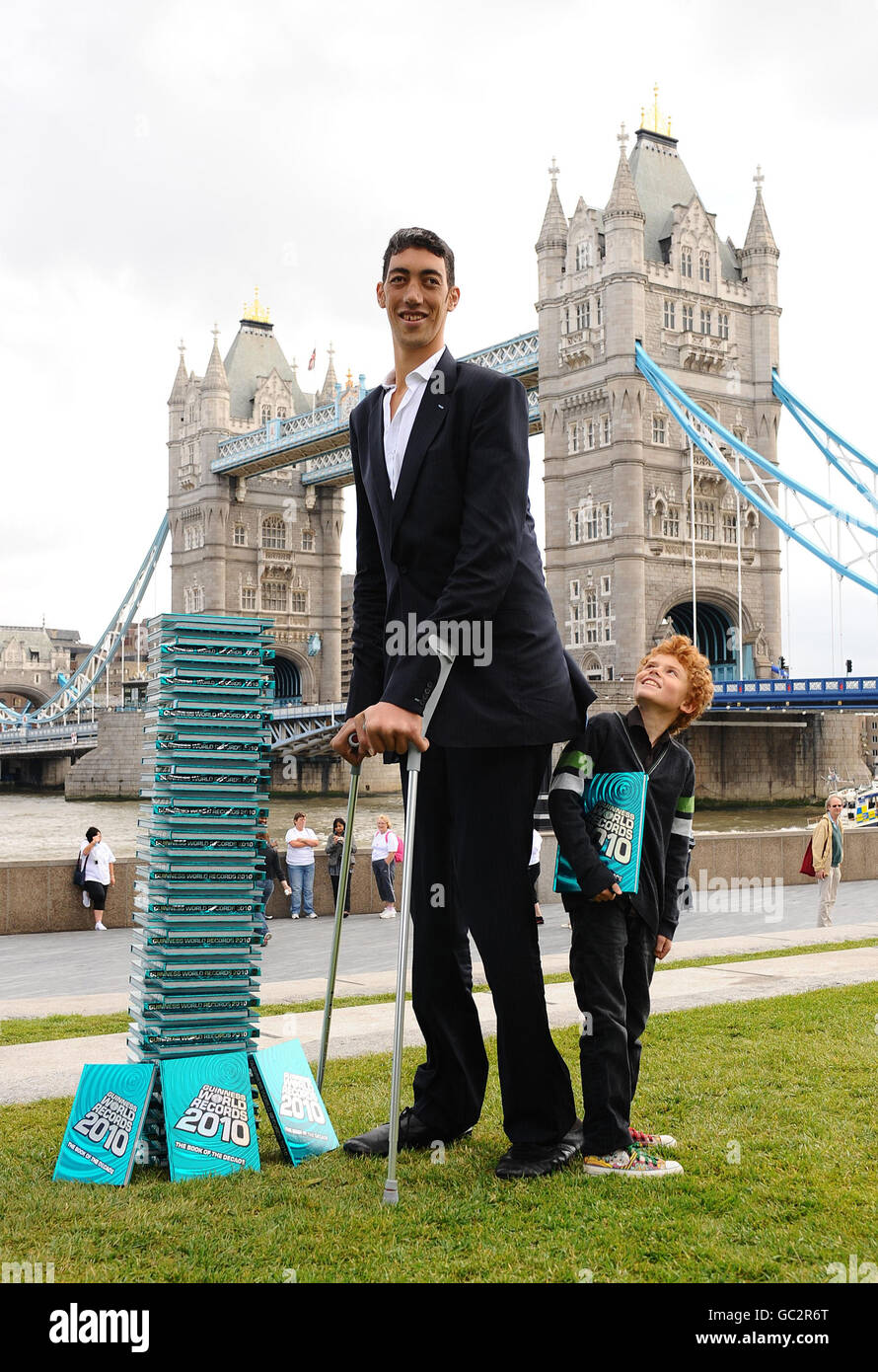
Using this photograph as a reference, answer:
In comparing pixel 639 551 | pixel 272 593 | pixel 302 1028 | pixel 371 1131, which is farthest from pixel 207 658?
pixel 272 593

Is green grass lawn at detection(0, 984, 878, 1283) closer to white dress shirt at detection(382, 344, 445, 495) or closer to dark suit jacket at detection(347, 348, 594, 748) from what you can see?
dark suit jacket at detection(347, 348, 594, 748)

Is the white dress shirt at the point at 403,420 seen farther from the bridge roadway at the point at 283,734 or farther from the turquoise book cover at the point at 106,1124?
the bridge roadway at the point at 283,734

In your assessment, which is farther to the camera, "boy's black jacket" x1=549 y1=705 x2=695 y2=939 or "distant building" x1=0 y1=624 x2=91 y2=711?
"distant building" x1=0 y1=624 x2=91 y2=711

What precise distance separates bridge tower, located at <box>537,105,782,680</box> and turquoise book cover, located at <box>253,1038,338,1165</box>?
4249cm

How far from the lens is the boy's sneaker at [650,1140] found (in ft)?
11.6

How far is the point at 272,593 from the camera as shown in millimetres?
69562

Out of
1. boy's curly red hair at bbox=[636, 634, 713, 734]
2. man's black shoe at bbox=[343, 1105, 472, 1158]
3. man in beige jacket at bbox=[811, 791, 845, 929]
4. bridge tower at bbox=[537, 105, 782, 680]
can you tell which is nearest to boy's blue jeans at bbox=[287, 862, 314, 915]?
man in beige jacket at bbox=[811, 791, 845, 929]

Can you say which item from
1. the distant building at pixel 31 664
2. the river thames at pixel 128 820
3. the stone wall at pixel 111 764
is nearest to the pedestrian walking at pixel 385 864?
the river thames at pixel 128 820

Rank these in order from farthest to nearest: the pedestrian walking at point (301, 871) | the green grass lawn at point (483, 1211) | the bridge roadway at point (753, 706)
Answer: the bridge roadway at point (753, 706) → the pedestrian walking at point (301, 871) → the green grass lawn at point (483, 1211)

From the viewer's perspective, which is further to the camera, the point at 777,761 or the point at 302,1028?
the point at 777,761

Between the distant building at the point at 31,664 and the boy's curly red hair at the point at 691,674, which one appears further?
the distant building at the point at 31,664

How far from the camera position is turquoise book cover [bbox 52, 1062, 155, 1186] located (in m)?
3.35
